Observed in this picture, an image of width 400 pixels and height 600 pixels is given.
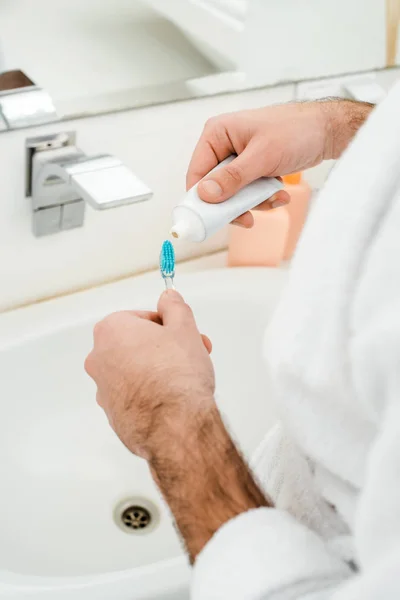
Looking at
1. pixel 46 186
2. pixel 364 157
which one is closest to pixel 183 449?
pixel 364 157

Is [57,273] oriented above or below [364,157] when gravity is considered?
below

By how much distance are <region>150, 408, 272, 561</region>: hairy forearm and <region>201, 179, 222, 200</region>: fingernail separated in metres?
0.22

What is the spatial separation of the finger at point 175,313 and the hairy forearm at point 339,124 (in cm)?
27

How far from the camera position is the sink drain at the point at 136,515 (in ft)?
2.80

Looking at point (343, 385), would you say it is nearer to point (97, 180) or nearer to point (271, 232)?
point (97, 180)

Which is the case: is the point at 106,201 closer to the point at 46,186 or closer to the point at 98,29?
the point at 46,186

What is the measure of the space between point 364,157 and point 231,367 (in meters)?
0.63

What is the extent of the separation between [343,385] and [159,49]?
2.16 feet

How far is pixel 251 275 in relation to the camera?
0.95m

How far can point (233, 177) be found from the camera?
59cm

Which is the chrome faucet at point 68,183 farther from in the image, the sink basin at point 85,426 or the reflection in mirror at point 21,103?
the sink basin at point 85,426

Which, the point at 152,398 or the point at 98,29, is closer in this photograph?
the point at 152,398

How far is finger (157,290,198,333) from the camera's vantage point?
511 mm

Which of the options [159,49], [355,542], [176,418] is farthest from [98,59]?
[355,542]
